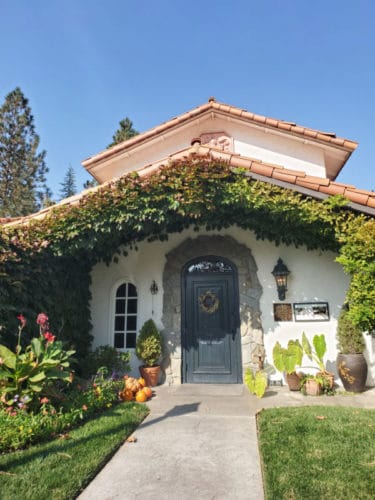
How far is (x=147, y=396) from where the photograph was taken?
205 inches

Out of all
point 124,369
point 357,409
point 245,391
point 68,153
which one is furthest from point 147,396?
point 68,153

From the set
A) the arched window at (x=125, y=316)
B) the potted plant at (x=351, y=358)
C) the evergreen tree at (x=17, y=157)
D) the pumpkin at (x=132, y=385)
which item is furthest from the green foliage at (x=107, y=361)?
the evergreen tree at (x=17, y=157)

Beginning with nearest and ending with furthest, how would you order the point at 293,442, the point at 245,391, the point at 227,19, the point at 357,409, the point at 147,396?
the point at 293,442 < the point at 357,409 < the point at 147,396 < the point at 245,391 < the point at 227,19

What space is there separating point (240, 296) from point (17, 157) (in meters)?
24.5

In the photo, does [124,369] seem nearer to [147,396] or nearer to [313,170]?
[147,396]

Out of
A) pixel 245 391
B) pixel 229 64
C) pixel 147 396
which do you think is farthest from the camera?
pixel 229 64

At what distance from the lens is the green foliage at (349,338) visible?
5.43 metres

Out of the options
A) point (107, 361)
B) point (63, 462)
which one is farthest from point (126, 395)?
point (63, 462)

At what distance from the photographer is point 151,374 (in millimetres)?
6113

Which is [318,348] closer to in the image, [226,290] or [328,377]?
[328,377]

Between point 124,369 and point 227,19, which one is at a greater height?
point 227,19

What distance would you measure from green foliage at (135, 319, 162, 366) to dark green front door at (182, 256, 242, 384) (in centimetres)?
64

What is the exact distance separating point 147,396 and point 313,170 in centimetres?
650

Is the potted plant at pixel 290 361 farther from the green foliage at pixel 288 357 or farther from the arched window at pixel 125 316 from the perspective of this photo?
the arched window at pixel 125 316
